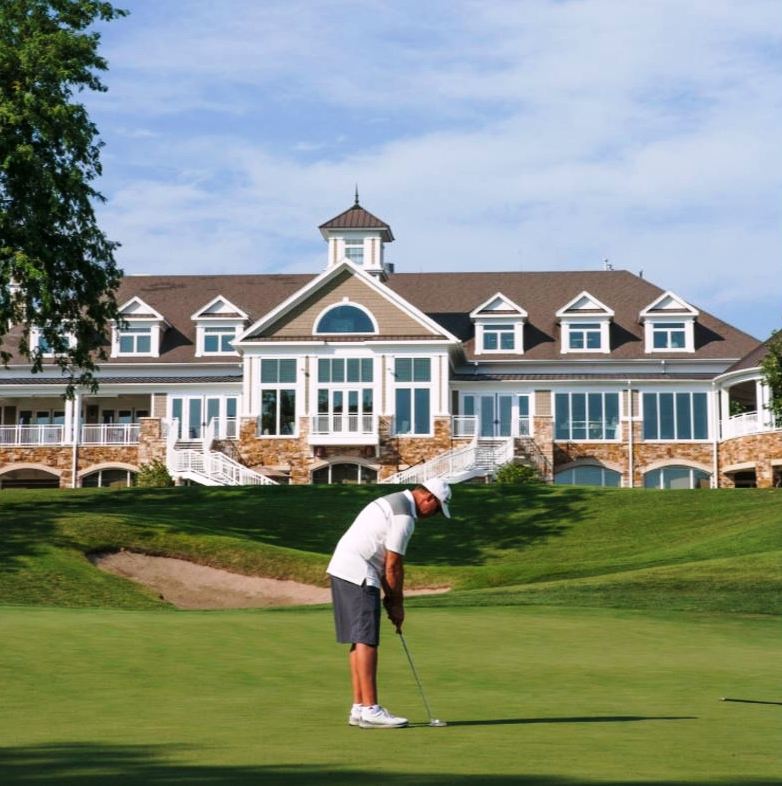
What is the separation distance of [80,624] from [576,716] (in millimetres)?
7246

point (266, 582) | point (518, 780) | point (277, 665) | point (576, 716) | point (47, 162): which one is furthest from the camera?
point (47, 162)

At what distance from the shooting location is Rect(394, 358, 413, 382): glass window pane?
5191 cm

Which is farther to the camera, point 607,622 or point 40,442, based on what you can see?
point 40,442

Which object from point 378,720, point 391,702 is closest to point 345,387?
point 391,702

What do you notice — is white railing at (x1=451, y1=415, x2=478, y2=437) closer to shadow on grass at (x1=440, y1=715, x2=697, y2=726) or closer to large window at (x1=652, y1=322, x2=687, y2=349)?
large window at (x1=652, y1=322, x2=687, y2=349)

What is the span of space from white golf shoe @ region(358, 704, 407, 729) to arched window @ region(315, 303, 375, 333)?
4373cm

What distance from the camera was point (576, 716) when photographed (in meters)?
9.17

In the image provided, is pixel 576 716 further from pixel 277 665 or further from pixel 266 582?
pixel 266 582

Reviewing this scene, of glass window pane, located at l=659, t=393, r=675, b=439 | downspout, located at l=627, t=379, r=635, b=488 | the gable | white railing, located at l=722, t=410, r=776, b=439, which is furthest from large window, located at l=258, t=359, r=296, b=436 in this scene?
white railing, located at l=722, t=410, r=776, b=439

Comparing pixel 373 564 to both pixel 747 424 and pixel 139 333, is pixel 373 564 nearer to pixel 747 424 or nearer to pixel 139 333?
pixel 747 424

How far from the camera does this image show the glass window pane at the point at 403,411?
51531 mm

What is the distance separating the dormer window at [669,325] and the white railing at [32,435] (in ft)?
77.4

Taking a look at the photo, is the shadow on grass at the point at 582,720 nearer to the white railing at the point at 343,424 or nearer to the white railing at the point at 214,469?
the white railing at the point at 214,469

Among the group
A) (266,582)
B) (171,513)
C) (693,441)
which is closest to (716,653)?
(266,582)
